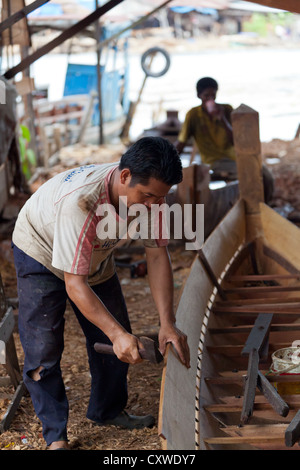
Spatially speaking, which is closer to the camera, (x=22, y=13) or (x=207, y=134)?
(x=22, y=13)

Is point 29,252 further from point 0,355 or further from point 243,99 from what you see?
point 243,99

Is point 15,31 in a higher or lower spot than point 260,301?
higher

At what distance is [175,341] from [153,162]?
3.13ft

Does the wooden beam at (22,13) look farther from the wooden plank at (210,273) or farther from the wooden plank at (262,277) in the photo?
the wooden plank at (262,277)

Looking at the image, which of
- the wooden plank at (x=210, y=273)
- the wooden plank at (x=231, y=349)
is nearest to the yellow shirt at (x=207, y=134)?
the wooden plank at (x=210, y=273)

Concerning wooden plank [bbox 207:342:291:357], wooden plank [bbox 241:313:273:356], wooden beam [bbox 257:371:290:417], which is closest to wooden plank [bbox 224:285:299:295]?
wooden plank [bbox 241:313:273:356]

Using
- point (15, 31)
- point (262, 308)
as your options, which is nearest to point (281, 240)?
point (262, 308)

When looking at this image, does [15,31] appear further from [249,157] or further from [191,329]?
[191,329]

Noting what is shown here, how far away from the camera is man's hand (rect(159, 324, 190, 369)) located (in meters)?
3.11

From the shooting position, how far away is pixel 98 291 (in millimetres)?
3557

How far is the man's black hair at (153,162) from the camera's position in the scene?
2.69 meters

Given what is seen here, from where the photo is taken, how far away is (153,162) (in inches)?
106

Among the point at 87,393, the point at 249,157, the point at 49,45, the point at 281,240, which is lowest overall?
the point at 87,393

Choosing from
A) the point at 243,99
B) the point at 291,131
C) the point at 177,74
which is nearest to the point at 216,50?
the point at 177,74
